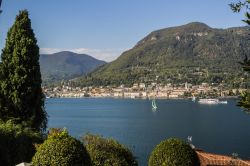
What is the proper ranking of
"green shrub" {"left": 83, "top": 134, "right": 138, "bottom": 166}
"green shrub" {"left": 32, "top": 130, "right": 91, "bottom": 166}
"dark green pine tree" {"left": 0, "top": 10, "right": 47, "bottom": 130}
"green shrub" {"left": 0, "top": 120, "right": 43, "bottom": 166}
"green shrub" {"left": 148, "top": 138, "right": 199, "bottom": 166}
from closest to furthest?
1. "green shrub" {"left": 32, "top": 130, "right": 91, "bottom": 166}
2. "green shrub" {"left": 83, "top": 134, "right": 138, "bottom": 166}
3. "green shrub" {"left": 148, "top": 138, "right": 199, "bottom": 166}
4. "green shrub" {"left": 0, "top": 120, "right": 43, "bottom": 166}
5. "dark green pine tree" {"left": 0, "top": 10, "right": 47, "bottom": 130}

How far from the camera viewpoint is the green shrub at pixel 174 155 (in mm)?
12570

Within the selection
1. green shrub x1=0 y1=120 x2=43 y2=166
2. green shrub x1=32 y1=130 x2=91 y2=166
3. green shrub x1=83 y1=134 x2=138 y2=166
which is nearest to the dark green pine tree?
green shrub x1=0 y1=120 x2=43 y2=166

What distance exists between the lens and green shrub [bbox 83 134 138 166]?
11836 mm

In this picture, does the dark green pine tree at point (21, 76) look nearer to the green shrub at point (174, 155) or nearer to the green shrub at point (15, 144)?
the green shrub at point (15, 144)

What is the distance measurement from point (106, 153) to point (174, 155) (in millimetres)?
1902

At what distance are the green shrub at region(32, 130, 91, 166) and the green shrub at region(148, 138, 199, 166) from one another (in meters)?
2.85

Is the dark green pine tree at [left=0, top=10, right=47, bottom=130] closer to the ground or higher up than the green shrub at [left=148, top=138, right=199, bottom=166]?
higher up

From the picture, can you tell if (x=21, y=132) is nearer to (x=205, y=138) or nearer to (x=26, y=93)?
(x=26, y=93)

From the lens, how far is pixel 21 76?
865 inches

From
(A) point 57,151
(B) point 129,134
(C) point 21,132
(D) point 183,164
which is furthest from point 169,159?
(B) point 129,134

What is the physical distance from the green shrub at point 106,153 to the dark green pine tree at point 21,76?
979 centimetres

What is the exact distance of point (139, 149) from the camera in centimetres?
5791

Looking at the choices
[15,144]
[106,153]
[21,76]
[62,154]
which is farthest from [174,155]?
[21,76]

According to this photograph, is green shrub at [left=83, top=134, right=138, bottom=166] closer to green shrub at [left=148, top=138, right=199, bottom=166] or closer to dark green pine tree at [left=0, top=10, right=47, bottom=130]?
green shrub at [left=148, top=138, right=199, bottom=166]
